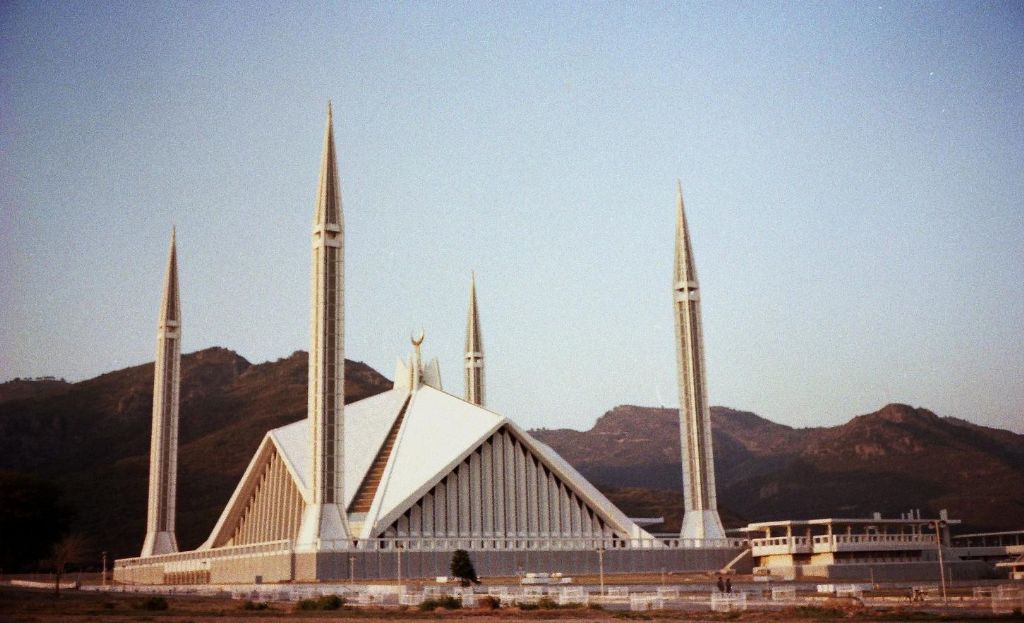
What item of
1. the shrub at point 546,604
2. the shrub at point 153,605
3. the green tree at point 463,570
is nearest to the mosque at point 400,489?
the green tree at point 463,570

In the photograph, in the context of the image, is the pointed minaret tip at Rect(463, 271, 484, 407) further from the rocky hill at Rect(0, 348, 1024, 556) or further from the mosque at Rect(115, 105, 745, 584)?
the rocky hill at Rect(0, 348, 1024, 556)

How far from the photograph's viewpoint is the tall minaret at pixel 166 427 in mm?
53859

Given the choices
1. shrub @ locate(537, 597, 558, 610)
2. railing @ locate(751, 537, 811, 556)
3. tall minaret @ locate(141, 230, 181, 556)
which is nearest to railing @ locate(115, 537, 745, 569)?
railing @ locate(751, 537, 811, 556)

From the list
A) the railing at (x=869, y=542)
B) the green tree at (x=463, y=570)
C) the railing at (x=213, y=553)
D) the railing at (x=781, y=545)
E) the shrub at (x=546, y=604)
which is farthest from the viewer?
the railing at (x=781, y=545)

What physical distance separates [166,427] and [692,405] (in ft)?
81.9

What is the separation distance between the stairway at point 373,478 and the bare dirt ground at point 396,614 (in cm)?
1647

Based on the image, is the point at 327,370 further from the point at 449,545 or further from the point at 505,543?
the point at 505,543

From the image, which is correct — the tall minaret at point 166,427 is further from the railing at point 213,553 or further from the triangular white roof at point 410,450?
the triangular white roof at point 410,450

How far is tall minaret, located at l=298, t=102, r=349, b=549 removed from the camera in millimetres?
39531

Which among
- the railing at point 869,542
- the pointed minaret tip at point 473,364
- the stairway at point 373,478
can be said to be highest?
the pointed minaret tip at point 473,364

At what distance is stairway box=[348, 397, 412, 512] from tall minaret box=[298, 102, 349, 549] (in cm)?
335

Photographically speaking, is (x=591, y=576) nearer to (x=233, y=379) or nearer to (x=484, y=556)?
(x=484, y=556)

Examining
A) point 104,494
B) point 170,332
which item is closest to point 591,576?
point 170,332

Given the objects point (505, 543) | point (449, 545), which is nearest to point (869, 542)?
point (505, 543)
